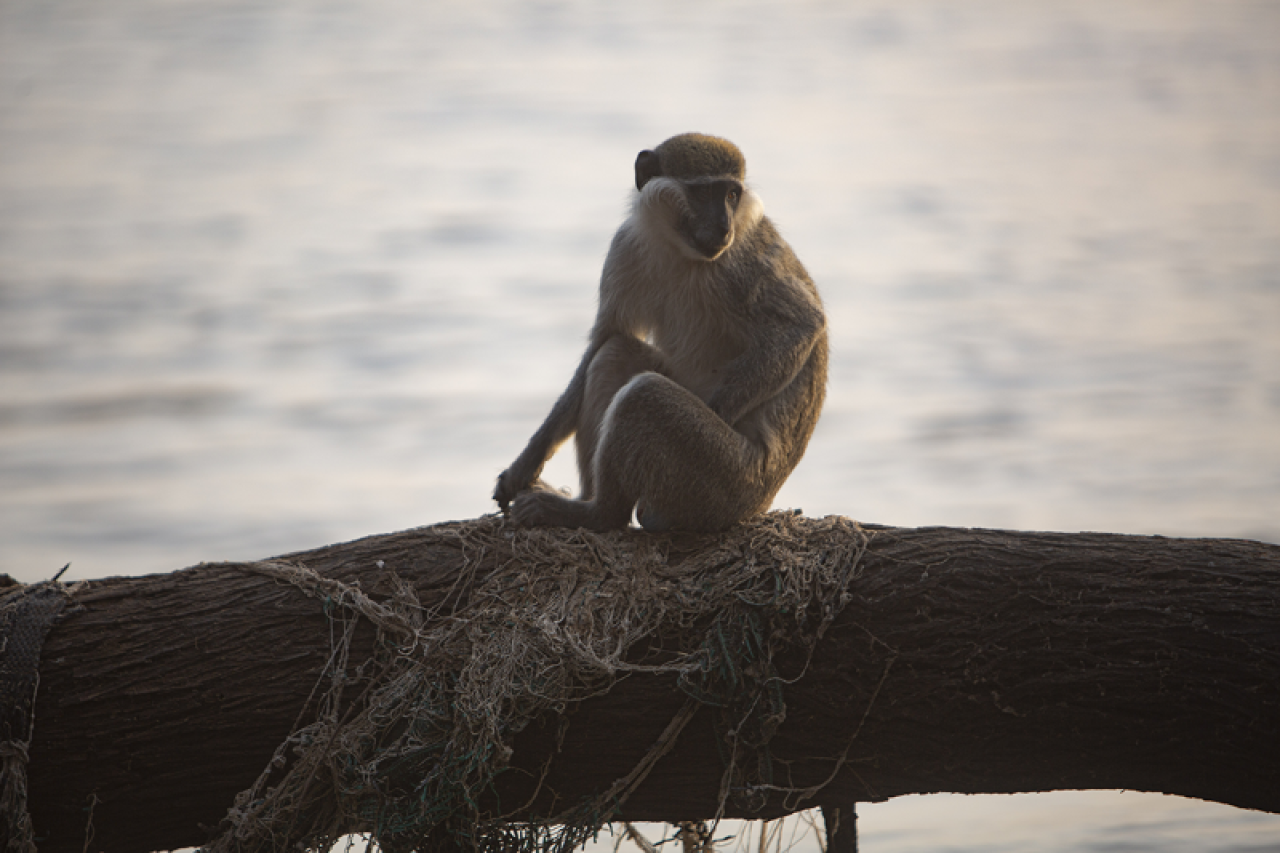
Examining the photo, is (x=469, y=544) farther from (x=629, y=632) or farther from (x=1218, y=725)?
(x=1218, y=725)

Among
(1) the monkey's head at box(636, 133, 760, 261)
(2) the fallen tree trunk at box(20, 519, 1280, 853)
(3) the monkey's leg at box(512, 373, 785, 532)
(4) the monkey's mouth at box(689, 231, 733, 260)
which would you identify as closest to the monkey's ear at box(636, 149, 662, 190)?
(1) the monkey's head at box(636, 133, 760, 261)

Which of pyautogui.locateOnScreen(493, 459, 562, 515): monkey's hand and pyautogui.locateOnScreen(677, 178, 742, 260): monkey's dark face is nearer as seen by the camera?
pyautogui.locateOnScreen(677, 178, 742, 260): monkey's dark face

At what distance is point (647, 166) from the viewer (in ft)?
17.1

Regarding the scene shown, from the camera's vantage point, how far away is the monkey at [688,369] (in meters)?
4.69

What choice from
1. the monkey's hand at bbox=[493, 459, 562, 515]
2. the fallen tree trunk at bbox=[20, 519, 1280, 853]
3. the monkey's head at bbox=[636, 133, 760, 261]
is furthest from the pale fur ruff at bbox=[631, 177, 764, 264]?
the fallen tree trunk at bbox=[20, 519, 1280, 853]

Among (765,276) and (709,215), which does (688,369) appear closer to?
(765,276)

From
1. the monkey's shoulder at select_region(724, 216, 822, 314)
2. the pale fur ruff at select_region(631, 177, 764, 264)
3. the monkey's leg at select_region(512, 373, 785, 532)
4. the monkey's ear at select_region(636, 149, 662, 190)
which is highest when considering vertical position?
the monkey's ear at select_region(636, 149, 662, 190)

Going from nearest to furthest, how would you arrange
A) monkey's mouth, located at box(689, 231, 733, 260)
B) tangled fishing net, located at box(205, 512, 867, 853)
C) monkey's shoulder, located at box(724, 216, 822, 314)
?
tangled fishing net, located at box(205, 512, 867, 853) < monkey's mouth, located at box(689, 231, 733, 260) < monkey's shoulder, located at box(724, 216, 822, 314)

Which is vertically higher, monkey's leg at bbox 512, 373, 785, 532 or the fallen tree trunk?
monkey's leg at bbox 512, 373, 785, 532

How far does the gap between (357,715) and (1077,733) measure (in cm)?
273

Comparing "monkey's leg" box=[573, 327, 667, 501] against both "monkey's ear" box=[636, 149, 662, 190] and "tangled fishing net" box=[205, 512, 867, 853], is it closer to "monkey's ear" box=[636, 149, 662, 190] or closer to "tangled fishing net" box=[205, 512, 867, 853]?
"monkey's ear" box=[636, 149, 662, 190]

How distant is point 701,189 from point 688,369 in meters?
0.90

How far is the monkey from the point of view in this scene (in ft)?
15.4

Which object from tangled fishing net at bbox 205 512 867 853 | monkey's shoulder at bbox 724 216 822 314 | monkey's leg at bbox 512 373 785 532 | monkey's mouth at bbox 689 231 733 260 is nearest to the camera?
tangled fishing net at bbox 205 512 867 853
